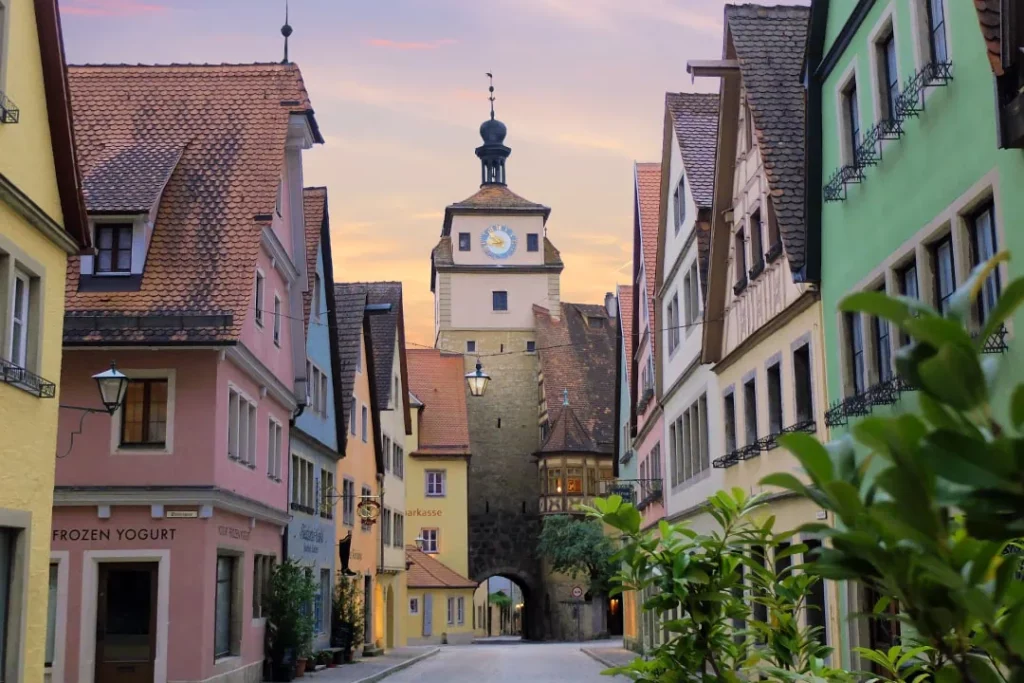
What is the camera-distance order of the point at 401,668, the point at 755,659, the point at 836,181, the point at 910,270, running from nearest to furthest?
the point at 755,659 → the point at 910,270 → the point at 836,181 → the point at 401,668

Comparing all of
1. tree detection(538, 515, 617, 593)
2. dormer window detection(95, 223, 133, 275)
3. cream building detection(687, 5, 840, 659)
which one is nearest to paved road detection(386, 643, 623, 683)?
cream building detection(687, 5, 840, 659)

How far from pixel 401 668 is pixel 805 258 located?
19.7 metres

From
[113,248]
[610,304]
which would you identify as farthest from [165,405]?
[610,304]

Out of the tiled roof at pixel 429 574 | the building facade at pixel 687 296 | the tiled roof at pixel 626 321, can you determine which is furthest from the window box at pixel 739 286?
the tiled roof at pixel 429 574

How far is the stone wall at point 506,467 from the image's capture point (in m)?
62.1

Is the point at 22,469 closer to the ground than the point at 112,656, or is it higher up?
higher up

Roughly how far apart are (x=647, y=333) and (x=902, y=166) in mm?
19533

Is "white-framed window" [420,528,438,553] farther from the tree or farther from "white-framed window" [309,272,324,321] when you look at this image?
"white-framed window" [309,272,324,321]

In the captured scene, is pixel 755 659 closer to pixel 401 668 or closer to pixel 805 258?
pixel 805 258

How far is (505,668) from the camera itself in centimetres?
3158

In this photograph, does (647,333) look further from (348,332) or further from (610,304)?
(610,304)

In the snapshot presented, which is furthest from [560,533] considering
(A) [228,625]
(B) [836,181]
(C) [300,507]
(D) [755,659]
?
(D) [755,659]

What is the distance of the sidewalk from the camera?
2552 cm

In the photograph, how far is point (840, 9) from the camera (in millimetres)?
14531
